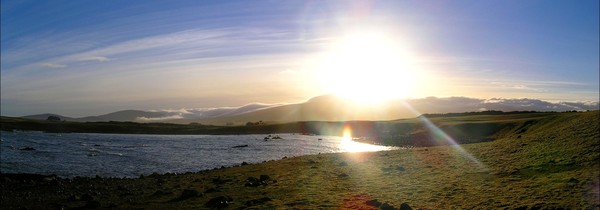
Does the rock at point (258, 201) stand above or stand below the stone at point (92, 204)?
above

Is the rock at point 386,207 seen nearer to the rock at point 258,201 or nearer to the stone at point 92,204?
the rock at point 258,201

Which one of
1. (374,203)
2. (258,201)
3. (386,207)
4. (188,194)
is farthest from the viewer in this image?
(188,194)

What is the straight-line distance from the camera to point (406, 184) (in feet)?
83.1

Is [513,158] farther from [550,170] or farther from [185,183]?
[185,183]

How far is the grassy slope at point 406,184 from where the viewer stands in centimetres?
1986

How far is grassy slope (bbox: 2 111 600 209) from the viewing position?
65.2 feet

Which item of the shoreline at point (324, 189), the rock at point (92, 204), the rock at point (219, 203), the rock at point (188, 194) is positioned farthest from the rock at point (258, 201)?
the rock at point (92, 204)

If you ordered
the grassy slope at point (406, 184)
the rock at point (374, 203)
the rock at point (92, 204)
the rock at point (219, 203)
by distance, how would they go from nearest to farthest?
the grassy slope at point (406, 184) → the rock at point (374, 203) → the rock at point (219, 203) → the rock at point (92, 204)

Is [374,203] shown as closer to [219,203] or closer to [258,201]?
[258,201]

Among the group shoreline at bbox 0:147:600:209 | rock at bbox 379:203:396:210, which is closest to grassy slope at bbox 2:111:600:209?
shoreline at bbox 0:147:600:209

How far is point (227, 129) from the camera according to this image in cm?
15662

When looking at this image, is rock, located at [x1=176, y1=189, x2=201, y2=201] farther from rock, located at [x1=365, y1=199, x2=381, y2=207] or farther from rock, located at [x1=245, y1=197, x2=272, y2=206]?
rock, located at [x1=365, y1=199, x2=381, y2=207]

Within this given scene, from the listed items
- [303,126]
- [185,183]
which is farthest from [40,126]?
[185,183]

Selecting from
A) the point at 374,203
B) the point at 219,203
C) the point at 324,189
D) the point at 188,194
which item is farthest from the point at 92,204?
the point at 374,203
